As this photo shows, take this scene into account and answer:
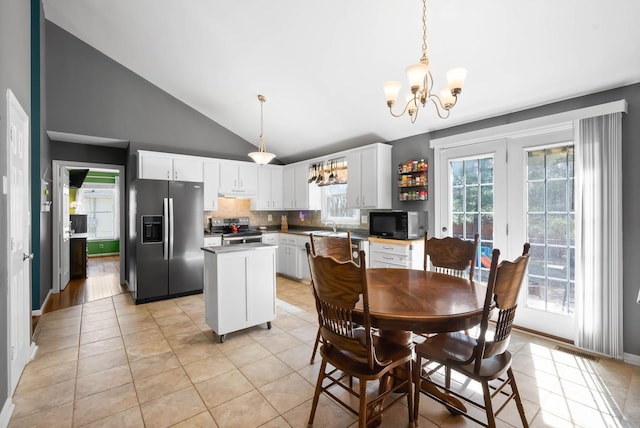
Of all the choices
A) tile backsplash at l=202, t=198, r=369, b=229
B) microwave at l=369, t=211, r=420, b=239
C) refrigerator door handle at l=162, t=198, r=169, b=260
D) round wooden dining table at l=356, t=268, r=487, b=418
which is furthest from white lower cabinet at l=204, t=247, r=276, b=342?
tile backsplash at l=202, t=198, r=369, b=229

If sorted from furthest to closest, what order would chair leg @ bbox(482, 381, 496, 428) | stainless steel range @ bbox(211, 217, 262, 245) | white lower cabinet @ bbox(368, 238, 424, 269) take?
stainless steel range @ bbox(211, 217, 262, 245), white lower cabinet @ bbox(368, 238, 424, 269), chair leg @ bbox(482, 381, 496, 428)

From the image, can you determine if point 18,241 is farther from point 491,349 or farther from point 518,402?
point 518,402

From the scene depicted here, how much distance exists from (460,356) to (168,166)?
16.0 ft

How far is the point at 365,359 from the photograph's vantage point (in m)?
1.61

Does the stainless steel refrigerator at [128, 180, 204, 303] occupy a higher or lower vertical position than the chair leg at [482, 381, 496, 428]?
higher

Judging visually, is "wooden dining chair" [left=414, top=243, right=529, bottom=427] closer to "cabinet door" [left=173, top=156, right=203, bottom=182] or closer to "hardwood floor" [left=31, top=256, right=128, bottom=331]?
"hardwood floor" [left=31, top=256, right=128, bottom=331]

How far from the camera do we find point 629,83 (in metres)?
2.54

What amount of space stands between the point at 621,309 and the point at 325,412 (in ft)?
8.85

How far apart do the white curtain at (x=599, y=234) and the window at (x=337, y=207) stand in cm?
305

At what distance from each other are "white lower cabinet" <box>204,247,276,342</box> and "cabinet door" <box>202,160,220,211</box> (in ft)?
7.91

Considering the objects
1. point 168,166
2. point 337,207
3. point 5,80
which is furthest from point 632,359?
point 168,166

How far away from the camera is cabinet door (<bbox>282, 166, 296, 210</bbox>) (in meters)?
6.08

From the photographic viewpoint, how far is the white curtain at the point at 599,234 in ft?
8.45

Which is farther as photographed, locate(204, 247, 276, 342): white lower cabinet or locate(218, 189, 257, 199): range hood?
locate(218, 189, 257, 199): range hood
